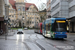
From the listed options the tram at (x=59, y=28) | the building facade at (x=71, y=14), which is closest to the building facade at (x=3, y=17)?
the tram at (x=59, y=28)

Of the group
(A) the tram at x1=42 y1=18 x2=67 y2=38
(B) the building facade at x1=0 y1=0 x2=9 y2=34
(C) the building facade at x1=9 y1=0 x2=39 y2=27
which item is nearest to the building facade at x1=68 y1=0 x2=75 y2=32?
(B) the building facade at x1=0 y1=0 x2=9 y2=34

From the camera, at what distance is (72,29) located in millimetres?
56188

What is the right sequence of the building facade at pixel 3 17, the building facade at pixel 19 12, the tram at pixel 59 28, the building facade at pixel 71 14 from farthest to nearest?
the building facade at pixel 19 12, the building facade at pixel 71 14, the building facade at pixel 3 17, the tram at pixel 59 28

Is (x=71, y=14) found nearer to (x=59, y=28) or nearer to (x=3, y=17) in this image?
(x=3, y=17)

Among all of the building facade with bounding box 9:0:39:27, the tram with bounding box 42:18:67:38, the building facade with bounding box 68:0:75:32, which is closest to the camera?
the tram with bounding box 42:18:67:38

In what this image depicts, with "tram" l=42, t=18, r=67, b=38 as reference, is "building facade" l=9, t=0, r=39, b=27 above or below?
above

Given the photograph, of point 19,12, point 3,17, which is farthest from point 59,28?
point 19,12

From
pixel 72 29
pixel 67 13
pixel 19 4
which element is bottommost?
pixel 72 29

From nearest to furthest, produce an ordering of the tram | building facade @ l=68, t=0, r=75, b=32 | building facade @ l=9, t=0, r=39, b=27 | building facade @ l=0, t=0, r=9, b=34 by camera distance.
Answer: the tram < building facade @ l=0, t=0, r=9, b=34 < building facade @ l=68, t=0, r=75, b=32 < building facade @ l=9, t=0, r=39, b=27

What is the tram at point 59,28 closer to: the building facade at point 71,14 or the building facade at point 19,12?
the building facade at point 71,14

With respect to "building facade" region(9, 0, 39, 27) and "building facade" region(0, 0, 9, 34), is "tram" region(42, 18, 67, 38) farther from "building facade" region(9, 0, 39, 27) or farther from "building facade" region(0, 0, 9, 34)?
"building facade" region(9, 0, 39, 27)

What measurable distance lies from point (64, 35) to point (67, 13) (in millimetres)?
32133

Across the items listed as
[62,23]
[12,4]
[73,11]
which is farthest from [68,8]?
[12,4]

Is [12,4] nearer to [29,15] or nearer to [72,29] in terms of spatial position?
[29,15]
